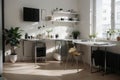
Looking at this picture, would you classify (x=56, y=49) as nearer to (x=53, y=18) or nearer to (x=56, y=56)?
(x=56, y=56)

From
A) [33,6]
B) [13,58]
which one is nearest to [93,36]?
[33,6]

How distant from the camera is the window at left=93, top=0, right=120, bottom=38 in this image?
17.0ft

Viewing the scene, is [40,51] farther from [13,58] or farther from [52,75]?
[52,75]

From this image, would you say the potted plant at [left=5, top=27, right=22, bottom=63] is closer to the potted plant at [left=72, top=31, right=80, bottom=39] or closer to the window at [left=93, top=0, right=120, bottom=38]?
the potted plant at [left=72, top=31, right=80, bottom=39]

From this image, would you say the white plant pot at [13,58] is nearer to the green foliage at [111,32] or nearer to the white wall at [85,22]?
the white wall at [85,22]

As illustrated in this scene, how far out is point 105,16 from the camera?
18.6 feet

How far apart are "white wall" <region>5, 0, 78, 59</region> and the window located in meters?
1.31

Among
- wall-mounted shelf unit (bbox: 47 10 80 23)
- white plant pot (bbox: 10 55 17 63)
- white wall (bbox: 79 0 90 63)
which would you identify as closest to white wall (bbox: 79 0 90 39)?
white wall (bbox: 79 0 90 63)

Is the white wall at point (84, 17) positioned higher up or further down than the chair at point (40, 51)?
higher up

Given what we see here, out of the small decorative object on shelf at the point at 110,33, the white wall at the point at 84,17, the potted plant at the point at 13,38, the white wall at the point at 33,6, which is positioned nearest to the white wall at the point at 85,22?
the white wall at the point at 84,17

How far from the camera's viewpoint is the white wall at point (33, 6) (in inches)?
254

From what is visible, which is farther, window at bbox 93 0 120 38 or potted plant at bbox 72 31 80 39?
potted plant at bbox 72 31 80 39

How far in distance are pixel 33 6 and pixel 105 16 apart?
108 inches

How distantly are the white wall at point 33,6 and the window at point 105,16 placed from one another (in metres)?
1.31
